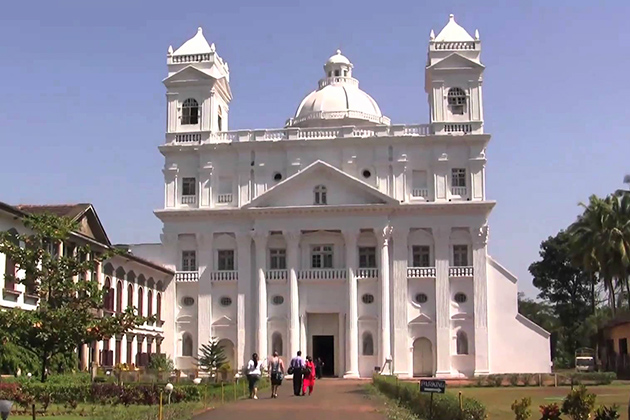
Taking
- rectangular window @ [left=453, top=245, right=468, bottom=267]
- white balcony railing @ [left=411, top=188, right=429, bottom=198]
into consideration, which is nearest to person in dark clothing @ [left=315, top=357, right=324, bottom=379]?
rectangular window @ [left=453, top=245, right=468, bottom=267]

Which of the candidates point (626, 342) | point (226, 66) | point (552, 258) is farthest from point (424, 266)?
point (552, 258)

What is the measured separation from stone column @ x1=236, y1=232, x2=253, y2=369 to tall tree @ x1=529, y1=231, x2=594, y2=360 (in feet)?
147

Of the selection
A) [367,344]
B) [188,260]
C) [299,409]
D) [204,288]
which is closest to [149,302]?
[204,288]

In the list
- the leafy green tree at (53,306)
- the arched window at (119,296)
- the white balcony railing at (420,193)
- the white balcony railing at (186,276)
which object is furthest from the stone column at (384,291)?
the leafy green tree at (53,306)

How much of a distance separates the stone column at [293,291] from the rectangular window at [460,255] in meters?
9.47

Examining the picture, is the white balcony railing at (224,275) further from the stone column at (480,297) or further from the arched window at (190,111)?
the stone column at (480,297)

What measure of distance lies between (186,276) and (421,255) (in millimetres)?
14653

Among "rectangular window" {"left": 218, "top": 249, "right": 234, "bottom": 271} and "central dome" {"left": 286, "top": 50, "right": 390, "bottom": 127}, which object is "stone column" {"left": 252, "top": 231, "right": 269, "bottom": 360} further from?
"central dome" {"left": 286, "top": 50, "right": 390, "bottom": 127}

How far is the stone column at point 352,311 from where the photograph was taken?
175 feet

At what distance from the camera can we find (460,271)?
5434 cm

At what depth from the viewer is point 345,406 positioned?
27.8 meters

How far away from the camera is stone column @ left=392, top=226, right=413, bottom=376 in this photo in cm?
5356

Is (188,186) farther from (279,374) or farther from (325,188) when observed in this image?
(279,374)

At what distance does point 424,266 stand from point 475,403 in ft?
119
